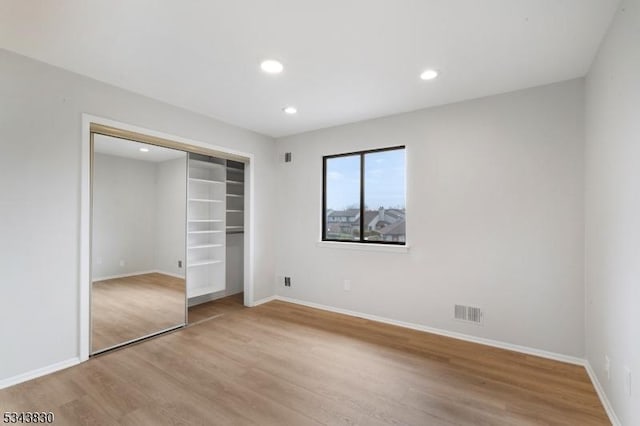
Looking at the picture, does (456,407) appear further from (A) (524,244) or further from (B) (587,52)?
(B) (587,52)

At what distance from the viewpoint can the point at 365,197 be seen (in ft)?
13.4

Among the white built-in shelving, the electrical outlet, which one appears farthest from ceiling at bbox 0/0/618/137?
the electrical outlet

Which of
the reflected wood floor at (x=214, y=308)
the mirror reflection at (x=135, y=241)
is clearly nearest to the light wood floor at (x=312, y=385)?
the mirror reflection at (x=135, y=241)

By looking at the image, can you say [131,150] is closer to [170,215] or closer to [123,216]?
[123,216]

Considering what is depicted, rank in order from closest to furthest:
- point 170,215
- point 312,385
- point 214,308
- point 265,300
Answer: point 312,385, point 170,215, point 214,308, point 265,300

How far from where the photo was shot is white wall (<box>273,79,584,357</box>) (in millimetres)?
2762

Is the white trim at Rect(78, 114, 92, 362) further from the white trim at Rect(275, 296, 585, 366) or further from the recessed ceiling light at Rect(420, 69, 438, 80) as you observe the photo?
the recessed ceiling light at Rect(420, 69, 438, 80)

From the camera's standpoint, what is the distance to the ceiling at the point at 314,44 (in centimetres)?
183

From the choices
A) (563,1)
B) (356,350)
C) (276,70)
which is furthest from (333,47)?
(356,350)

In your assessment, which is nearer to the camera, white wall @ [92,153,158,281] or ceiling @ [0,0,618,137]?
ceiling @ [0,0,618,137]

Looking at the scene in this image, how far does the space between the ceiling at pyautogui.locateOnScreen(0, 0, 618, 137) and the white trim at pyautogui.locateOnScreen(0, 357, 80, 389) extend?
8.37ft

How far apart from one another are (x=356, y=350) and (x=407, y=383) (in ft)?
2.26

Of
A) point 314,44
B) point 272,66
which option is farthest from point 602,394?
point 272,66

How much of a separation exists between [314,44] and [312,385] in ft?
8.66
